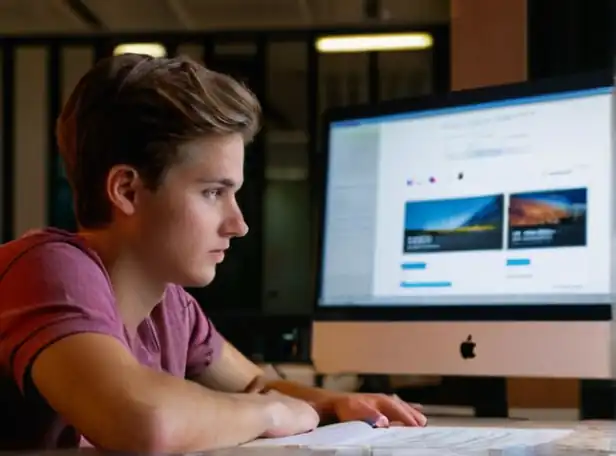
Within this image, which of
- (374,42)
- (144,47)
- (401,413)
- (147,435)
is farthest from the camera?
(144,47)

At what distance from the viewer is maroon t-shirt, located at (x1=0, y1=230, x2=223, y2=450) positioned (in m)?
0.79

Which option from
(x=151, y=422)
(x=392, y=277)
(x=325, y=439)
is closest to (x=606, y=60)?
(x=392, y=277)

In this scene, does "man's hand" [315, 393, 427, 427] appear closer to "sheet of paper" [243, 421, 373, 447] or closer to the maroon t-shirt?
"sheet of paper" [243, 421, 373, 447]

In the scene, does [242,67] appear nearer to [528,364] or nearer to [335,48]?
[335,48]

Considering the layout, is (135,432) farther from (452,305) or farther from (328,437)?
(452,305)

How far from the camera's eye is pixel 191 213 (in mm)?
920

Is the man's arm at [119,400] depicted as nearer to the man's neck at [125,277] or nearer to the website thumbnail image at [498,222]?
the man's neck at [125,277]

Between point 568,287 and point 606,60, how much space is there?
76cm

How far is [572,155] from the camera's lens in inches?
48.2

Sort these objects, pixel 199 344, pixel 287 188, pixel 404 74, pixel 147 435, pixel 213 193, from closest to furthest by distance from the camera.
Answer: pixel 147 435
pixel 213 193
pixel 199 344
pixel 404 74
pixel 287 188

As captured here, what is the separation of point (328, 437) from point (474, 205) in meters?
0.55

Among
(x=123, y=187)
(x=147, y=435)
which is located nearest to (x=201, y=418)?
(x=147, y=435)

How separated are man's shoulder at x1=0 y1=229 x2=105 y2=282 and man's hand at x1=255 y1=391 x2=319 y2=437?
0.69 ft

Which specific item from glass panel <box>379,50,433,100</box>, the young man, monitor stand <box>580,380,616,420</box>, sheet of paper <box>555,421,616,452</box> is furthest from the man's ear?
glass panel <box>379,50,433,100</box>
